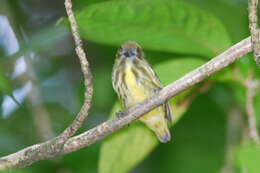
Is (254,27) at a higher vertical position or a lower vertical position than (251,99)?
higher

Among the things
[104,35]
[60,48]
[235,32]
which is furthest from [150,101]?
[60,48]

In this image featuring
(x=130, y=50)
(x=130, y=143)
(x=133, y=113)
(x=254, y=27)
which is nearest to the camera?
(x=254, y=27)

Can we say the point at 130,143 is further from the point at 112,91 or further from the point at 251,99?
the point at 112,91

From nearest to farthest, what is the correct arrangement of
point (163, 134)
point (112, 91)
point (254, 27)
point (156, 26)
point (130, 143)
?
point (254, 27) → point (156, 26) → point (130, 143) → point (163, 134) → point (112, 91)

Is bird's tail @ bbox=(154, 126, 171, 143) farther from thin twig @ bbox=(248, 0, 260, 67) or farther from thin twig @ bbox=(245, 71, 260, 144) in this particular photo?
thin twig @ bbox=(248, 0, 260, 67)

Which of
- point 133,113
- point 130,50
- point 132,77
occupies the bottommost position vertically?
point 132,77

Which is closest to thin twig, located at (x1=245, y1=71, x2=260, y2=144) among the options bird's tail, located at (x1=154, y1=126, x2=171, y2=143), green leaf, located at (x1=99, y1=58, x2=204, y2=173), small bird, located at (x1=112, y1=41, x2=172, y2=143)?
green leaf, located at (x1=99, y1=58, x2=204, y2=173)

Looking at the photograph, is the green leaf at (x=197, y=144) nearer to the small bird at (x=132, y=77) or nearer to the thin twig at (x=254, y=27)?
the small bird at (x=132, y=77)

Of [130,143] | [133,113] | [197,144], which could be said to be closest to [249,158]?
[133,113]
